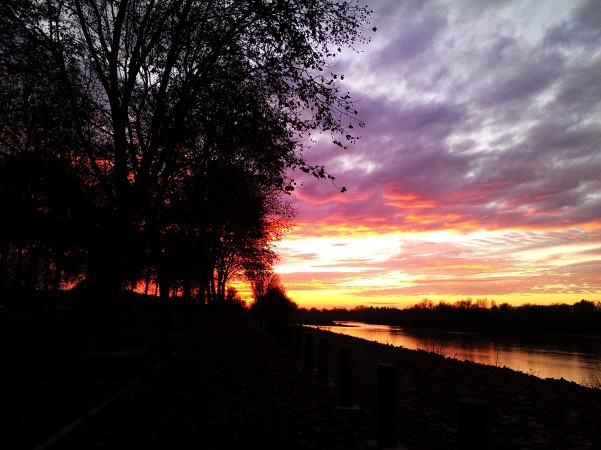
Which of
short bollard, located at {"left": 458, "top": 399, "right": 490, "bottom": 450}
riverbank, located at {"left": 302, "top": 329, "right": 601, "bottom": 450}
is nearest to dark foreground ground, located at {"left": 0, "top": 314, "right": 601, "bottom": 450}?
riverbank, located at {"left": 302, "top": 329, "right": 601, "bottom": 450}

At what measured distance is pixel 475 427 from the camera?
393 cm

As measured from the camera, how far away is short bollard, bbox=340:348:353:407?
7.75 m

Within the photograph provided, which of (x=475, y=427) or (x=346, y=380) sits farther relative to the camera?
(x=346, y=380)

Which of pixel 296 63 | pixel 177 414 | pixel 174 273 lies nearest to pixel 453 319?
pixel 174 273

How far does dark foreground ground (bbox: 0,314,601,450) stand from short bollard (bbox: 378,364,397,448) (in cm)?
11

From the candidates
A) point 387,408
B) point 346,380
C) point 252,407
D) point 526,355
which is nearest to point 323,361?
point 346,380

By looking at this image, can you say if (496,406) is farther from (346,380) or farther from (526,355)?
(526,355)

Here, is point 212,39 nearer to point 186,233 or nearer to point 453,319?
point 186,233

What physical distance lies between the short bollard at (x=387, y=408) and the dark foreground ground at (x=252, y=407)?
114 mm

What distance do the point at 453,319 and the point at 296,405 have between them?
345ft

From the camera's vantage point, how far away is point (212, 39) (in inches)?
608

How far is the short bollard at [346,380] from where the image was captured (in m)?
7.75

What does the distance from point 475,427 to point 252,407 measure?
14.4 ft

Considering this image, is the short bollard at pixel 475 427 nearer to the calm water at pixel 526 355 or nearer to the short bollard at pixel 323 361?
the short bollard at pixel 323 361
